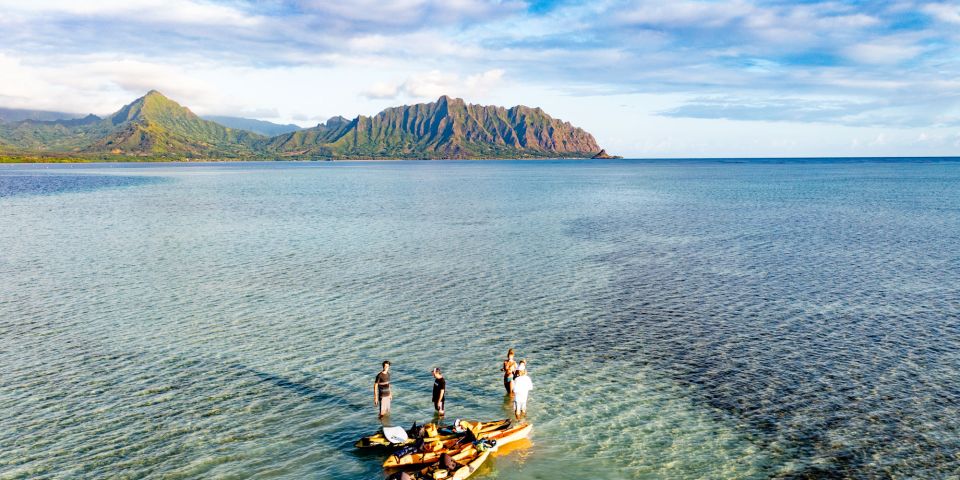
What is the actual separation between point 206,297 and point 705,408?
35.7 meters

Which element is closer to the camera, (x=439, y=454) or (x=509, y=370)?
(x=439, y=454)

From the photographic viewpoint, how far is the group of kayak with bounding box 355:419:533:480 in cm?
2125

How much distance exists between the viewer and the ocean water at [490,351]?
23.2 meters

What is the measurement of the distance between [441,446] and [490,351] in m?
12.3

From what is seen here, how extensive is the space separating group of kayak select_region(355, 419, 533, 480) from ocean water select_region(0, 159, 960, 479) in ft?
2.30

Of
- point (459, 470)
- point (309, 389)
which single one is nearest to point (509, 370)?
point (459, 470)

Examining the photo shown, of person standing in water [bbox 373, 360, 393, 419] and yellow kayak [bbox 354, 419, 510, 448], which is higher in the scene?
person standing in water [bbox 373, 360, 393, 419]

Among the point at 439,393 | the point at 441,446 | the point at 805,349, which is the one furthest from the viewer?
the point at 805,349

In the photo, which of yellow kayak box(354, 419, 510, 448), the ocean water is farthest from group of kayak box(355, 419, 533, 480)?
the ocean water

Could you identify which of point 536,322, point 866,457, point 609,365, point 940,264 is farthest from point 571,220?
point 866,457

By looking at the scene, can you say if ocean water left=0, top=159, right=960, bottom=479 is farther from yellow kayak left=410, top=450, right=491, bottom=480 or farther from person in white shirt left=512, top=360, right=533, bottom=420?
person in white shirt left=512, top=360, right=533, bottom=420

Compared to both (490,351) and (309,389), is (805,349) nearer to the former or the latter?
(490,351)

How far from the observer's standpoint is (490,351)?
1356 inches

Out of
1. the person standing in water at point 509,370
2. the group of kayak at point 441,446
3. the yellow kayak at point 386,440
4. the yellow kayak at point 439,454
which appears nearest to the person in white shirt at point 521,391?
the person standing in water at point 509,370
